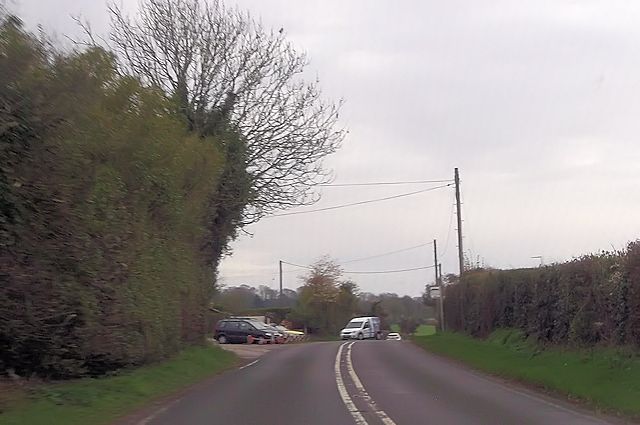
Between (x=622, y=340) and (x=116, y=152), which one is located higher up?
(x=116, y=152)

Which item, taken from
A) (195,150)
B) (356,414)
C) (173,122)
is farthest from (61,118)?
(195,150)

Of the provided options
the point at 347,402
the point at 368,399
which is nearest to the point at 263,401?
the point at 347,402

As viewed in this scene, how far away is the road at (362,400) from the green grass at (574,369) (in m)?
0.68

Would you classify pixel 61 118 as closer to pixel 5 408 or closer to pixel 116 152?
pixel 116 152

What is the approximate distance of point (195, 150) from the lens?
26703 millimetres

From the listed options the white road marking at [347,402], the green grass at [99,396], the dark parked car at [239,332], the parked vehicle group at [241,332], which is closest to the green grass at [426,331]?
the parked vehicle group at [241,332]

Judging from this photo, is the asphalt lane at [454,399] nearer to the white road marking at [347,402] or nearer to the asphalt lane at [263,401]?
the white road marking at [347,402]

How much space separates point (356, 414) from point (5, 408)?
559 cm

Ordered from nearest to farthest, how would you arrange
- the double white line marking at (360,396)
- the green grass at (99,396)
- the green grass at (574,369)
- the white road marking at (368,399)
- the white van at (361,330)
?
the green grass at (99,396) < the white road marking at (368,399) < the double white line marking at (360,396) < the green grass at (574,369) < the white van at (361,330)

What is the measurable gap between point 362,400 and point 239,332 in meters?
36.0

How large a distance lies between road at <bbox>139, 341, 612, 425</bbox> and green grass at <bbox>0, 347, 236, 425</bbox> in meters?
0.76

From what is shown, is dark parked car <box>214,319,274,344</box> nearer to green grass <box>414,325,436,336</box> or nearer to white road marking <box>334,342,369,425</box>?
green grass <box>414,325,436,336</box>

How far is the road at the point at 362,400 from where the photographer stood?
14078 millimetres

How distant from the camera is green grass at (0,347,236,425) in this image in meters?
13.2
